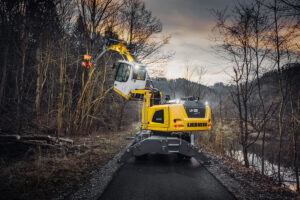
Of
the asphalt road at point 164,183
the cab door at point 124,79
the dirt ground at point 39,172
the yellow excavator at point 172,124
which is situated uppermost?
the cab door at point 124,79

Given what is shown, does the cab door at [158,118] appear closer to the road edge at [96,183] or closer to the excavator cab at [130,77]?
the excavator cab at [130,77]

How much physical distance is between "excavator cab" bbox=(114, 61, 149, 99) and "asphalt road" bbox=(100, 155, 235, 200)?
3301mm

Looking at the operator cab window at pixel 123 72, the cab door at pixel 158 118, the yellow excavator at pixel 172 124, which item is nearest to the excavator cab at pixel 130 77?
the operator cab window at pixel 123 72

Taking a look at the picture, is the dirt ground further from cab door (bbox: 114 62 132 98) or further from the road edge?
cab door (bbox: 114 62 132 98)

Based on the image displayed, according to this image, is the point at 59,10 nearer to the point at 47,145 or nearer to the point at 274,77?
the point at 47,145

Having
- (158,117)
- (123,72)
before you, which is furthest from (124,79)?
(158,117)

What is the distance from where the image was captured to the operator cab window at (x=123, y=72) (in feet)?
22.5

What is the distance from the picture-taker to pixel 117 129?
528 inches

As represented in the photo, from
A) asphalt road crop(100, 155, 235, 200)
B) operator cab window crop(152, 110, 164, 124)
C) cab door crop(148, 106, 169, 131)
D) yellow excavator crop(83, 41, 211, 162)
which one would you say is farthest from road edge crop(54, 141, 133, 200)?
operator cab window crop(152, 110, 164, 124)

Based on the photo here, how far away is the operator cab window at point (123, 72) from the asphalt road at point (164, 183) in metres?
3.73

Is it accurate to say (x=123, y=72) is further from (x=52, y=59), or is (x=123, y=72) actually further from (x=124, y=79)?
(x=52, y=59)

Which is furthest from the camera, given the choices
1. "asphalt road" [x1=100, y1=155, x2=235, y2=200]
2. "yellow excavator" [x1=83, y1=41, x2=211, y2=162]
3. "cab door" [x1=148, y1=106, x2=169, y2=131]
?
"cab door" [x1=148, y1=106, x2=169, y2=131]

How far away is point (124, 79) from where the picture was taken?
702 centimetres

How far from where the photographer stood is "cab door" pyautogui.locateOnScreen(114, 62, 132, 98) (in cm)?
686
